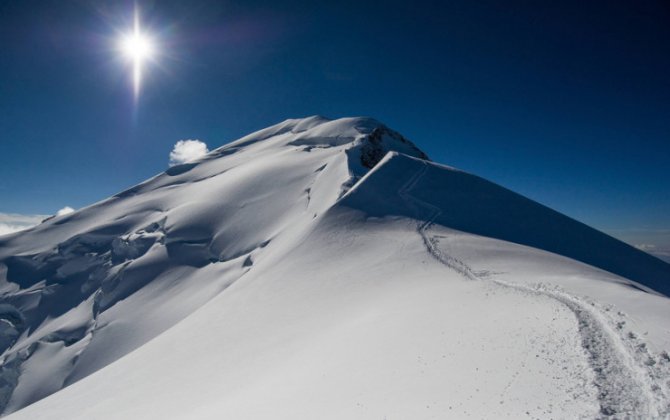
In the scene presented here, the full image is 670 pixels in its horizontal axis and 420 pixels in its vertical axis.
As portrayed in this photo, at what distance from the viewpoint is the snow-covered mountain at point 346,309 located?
11.1 m

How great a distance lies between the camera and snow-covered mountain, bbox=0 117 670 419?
435 inches

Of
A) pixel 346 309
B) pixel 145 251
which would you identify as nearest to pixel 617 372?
pixel 346 309

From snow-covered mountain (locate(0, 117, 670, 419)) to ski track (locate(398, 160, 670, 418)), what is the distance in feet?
0.20

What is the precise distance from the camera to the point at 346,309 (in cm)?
2150

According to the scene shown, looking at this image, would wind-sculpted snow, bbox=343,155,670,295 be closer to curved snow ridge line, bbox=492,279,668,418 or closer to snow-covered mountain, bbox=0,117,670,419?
snow-covered mountain, bbox=0,117,670,419

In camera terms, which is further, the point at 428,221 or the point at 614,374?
the point at 428,221

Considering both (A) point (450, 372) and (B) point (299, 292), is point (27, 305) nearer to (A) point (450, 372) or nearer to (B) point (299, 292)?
(B) point (299, 292)

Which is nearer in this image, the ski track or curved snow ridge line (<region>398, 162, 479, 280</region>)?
the ski track

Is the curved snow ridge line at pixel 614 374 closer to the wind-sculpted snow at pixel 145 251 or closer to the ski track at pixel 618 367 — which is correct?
the ski track at pixel 618 367

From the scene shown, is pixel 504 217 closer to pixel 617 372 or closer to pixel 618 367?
pixel 618 367

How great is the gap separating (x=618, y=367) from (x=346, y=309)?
13706 millimetres

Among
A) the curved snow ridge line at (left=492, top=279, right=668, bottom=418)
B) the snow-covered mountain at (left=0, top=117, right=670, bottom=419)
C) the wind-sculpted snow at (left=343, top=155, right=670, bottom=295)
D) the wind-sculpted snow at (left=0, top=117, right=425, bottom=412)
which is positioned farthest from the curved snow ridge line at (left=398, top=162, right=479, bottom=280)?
the curved snow ridge line at (left=492, top=279, right=668, bottom=418)

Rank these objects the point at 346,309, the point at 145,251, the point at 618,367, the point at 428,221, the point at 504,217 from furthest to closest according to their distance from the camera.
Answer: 1. the point at 145,251
2. the point at 504,217
3. the point at 428,221
4. the point at 346,309
5. the point at 618,367

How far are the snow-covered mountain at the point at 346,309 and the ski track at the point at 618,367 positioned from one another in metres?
0.06
